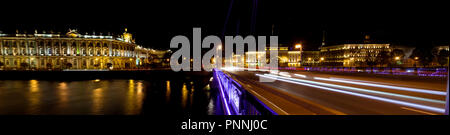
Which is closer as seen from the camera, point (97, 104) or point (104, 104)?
point (97, 104)

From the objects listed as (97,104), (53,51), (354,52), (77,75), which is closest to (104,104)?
(97,104)

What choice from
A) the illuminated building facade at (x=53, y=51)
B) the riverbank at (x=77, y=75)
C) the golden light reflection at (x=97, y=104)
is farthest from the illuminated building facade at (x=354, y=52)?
the golden light reflection at (x=97, y=104)

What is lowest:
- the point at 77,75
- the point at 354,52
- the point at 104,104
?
the point at 104,104

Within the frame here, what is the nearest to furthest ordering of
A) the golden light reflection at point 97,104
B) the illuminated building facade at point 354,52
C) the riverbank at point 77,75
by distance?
the golden light reflection at point 97,104
the riverbank at point 77,75
the illuminated building facade at point 354,52

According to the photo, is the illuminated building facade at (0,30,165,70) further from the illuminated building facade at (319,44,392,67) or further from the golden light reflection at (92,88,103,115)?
the illuminated building facade at (319,44,392,67)

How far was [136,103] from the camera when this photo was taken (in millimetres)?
22422

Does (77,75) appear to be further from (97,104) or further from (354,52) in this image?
(354,52)

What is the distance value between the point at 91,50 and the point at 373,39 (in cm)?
13001

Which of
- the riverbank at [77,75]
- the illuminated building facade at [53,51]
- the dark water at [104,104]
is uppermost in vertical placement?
the illuminated building facade at [53,51]

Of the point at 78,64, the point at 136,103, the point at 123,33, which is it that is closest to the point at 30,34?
the point at 78,64

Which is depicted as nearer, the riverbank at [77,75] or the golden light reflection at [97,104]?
the golden light reflection at [97,104]

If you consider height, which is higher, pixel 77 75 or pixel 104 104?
pixel 77 75

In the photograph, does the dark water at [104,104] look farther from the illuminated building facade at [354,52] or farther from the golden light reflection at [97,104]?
the illuminated building facade at [354,52]
